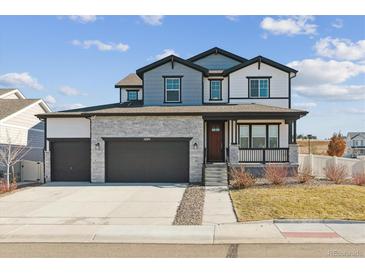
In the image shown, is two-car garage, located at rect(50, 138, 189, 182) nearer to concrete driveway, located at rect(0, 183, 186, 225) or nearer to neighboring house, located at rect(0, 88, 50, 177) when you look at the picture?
concrete driveway, located at rect(0, 183, 186, 225)

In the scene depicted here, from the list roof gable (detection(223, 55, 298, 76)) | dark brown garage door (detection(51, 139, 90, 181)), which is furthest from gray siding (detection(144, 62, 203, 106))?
dark brown garage door (detection(51, 139, 90, 181))

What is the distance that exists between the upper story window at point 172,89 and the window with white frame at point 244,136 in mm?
4452

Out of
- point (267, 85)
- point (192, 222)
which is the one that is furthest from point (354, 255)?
point (267, 85)

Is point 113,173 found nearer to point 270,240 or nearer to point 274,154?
point 274,154

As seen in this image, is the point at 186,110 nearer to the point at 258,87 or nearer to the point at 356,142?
the point at 258,87

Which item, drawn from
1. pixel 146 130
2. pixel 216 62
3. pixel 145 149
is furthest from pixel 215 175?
pixel 216 62

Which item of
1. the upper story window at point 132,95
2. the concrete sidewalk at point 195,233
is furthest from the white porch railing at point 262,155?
the upper story window at point 132,95

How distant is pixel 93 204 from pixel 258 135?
37.9ft

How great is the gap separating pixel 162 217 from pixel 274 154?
10.4 m

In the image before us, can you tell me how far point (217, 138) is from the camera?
2120 cm

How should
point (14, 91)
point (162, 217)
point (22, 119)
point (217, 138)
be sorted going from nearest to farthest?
point (162, 217)
point (217, 138)
point (22, 119)
point (14, 91)

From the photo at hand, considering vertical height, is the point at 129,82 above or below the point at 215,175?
above

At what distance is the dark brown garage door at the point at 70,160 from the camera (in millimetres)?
20031

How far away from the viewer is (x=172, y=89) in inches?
872
